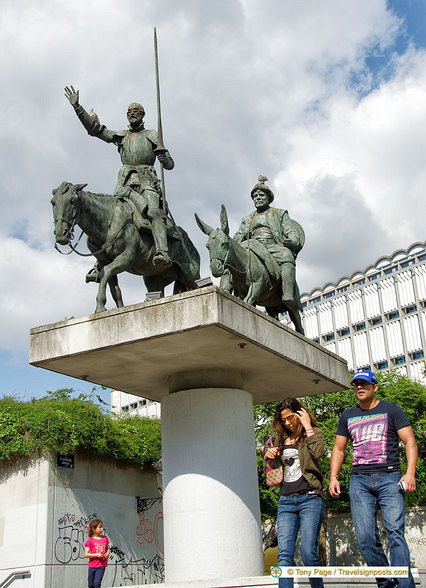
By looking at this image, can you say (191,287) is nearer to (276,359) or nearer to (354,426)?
(276,359)

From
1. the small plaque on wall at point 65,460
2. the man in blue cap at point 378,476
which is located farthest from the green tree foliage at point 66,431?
the man in blue cap at point 378,476

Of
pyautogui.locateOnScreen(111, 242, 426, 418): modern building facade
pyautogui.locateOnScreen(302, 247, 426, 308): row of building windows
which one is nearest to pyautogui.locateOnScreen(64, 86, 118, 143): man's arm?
pyautogui.locateOnScreen(111, 242, 426, 418): modern building facade

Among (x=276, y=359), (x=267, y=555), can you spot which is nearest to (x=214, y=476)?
(x=276, y=359)

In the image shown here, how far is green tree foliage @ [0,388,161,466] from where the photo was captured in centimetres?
1527

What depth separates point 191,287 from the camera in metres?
12.9

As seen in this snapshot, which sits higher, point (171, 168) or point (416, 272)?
A: point (416, 272)

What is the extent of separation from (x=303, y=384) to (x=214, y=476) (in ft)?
8.60

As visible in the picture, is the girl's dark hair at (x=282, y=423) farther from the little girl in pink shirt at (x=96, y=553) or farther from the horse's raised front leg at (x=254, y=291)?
the little girl in pink shirt at (x=96, y=553)

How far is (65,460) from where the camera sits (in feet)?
50.7

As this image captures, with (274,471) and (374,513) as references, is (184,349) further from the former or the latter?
(374,513)

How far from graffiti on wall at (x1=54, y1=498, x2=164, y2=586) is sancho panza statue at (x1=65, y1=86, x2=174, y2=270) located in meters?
7.39

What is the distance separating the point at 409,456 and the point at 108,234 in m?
7.18

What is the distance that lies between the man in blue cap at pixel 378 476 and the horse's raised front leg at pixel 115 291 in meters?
5.93

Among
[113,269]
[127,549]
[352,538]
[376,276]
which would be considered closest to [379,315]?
[376,276]
